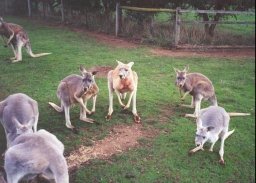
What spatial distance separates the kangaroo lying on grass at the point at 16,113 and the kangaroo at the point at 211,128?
2.11 meters

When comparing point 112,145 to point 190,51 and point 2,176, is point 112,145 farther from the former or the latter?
point 190,51

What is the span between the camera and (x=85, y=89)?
4625mm

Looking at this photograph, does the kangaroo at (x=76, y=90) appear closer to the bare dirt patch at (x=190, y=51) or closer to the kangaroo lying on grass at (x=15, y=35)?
the kangaroo lying on grass at (x=15, y=35)

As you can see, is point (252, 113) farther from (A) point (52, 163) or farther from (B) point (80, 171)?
(A) point (52, 163)

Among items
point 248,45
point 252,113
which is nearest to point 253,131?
point 252,113

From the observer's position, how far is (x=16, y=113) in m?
3.81

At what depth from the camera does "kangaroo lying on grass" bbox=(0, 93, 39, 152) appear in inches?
144

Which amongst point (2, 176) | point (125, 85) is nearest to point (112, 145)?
point (125, 85)

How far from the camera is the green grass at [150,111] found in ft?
12.4

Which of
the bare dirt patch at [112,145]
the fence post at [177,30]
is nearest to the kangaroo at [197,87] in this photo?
the bare dirt patch at [112,145]

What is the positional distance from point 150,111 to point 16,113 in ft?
8.09

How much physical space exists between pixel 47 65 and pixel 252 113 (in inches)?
206

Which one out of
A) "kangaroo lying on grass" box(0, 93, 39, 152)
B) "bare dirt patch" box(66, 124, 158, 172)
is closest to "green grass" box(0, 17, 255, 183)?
"bare dirt patch" box(66, 124, 158, 172)

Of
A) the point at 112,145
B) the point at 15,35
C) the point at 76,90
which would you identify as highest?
the point at 15,35
